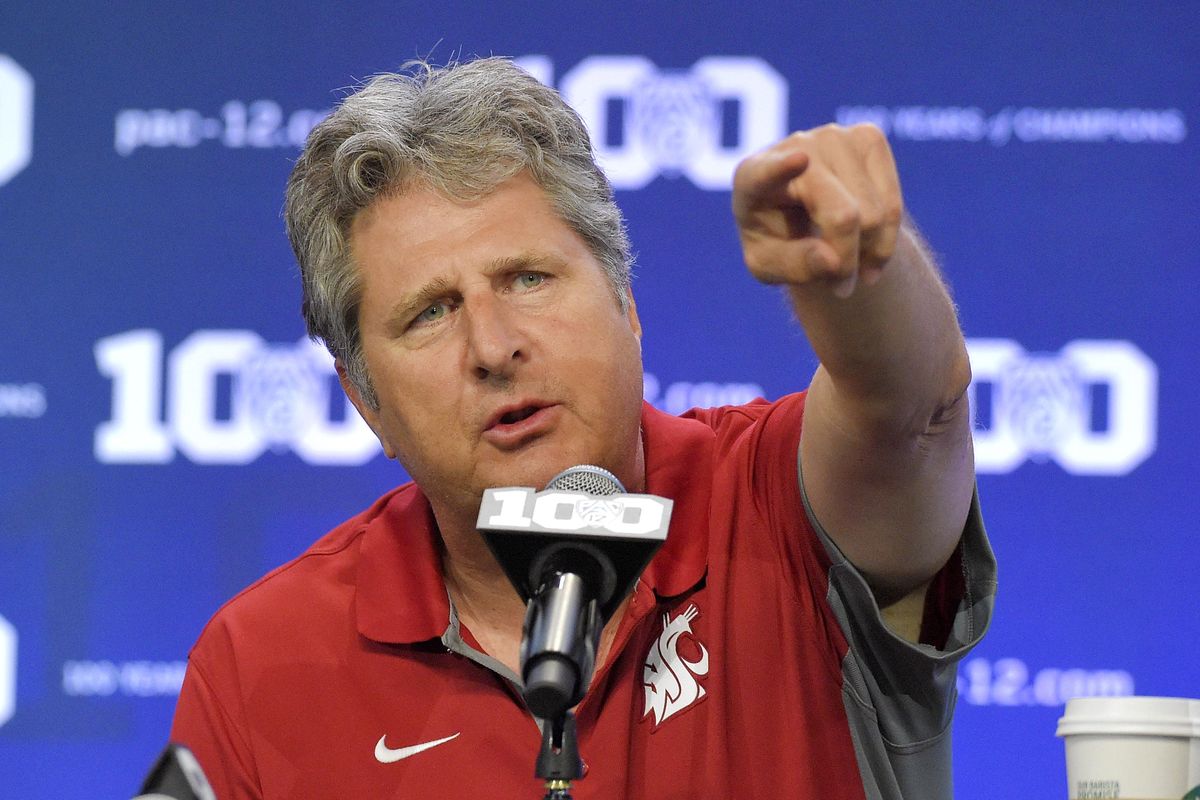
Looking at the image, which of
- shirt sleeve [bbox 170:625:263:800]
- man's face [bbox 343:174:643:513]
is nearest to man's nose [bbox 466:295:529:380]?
man's face [bbox 343:174:643:513]

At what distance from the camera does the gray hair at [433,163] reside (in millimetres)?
1830

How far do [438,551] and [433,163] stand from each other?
1.77 ft

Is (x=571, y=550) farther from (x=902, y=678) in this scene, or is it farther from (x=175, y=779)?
(x=902, y=678)

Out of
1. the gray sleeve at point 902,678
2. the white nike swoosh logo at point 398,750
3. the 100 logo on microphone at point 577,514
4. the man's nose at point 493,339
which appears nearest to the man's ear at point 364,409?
the man's nose at point 493,339

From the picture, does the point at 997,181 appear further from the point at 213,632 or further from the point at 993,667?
the point at 213,632

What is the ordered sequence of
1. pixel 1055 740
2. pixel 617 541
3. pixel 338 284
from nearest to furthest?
pixel 617 541 < pixel 338 284 < pixel 1055 740

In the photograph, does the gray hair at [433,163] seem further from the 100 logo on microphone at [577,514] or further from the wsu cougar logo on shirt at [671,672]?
the 100 logo on microphone at [577,514]

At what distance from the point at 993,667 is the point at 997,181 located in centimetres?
103

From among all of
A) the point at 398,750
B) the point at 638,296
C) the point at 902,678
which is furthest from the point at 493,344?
the point at 638,296

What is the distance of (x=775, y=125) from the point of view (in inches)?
120

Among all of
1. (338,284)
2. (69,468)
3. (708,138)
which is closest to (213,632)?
(338,284)

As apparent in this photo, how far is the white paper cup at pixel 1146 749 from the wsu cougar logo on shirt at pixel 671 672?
0.58 metres

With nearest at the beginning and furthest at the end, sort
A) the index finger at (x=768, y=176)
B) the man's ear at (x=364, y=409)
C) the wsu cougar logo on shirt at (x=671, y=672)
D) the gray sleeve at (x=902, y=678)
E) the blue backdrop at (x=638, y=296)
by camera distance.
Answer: the index finger at (x=768, y=176) < the gray sleeve at (x=902, y=678) < the wsu cougar logo on shirt at (x=671, y=672) < the man's ear at (x=364, y=409) < the blue backdrop at (x=638, y=296)

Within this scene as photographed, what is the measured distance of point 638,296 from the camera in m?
3.08
